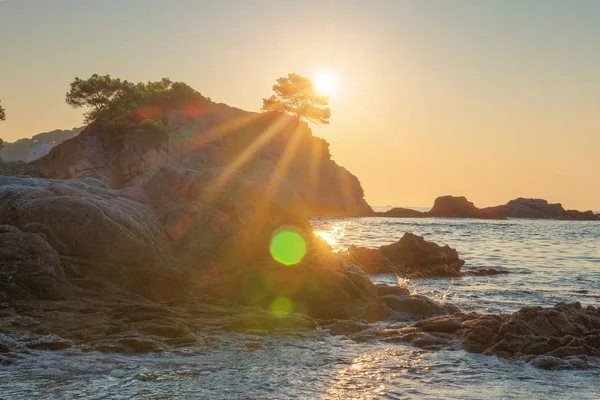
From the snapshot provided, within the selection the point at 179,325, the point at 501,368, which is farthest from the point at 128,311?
the point at 501,368

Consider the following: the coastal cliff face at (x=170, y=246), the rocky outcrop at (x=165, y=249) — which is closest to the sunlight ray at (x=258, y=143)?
the coastal cliff face at (x=170, y=246)

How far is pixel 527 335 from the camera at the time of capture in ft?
32.9

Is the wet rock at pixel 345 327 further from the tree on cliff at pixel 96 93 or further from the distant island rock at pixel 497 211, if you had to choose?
the distant island rock at pixel 497 211

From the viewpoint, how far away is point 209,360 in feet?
27.3

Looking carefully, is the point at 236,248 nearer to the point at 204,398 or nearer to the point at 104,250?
the point at 104,250

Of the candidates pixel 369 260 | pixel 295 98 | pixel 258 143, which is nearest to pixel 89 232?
pixel 369 260

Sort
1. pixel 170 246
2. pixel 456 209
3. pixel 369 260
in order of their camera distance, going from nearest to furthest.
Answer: pixel 170 246, pixel 369 260, pixel 456 209

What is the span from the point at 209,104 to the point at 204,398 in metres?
66.2

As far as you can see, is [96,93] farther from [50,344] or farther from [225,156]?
[50,344]

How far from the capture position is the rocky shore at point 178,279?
31.5ft

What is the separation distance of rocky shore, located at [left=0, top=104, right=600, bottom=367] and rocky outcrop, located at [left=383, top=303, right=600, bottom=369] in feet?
0.12

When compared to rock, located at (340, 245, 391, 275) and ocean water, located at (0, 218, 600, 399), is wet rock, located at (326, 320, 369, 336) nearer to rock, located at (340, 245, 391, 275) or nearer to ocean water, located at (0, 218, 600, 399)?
ocean water, located at (0, 218, 600, 399)

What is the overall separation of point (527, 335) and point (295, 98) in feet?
276

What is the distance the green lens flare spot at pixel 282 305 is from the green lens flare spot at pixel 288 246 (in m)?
1.77
